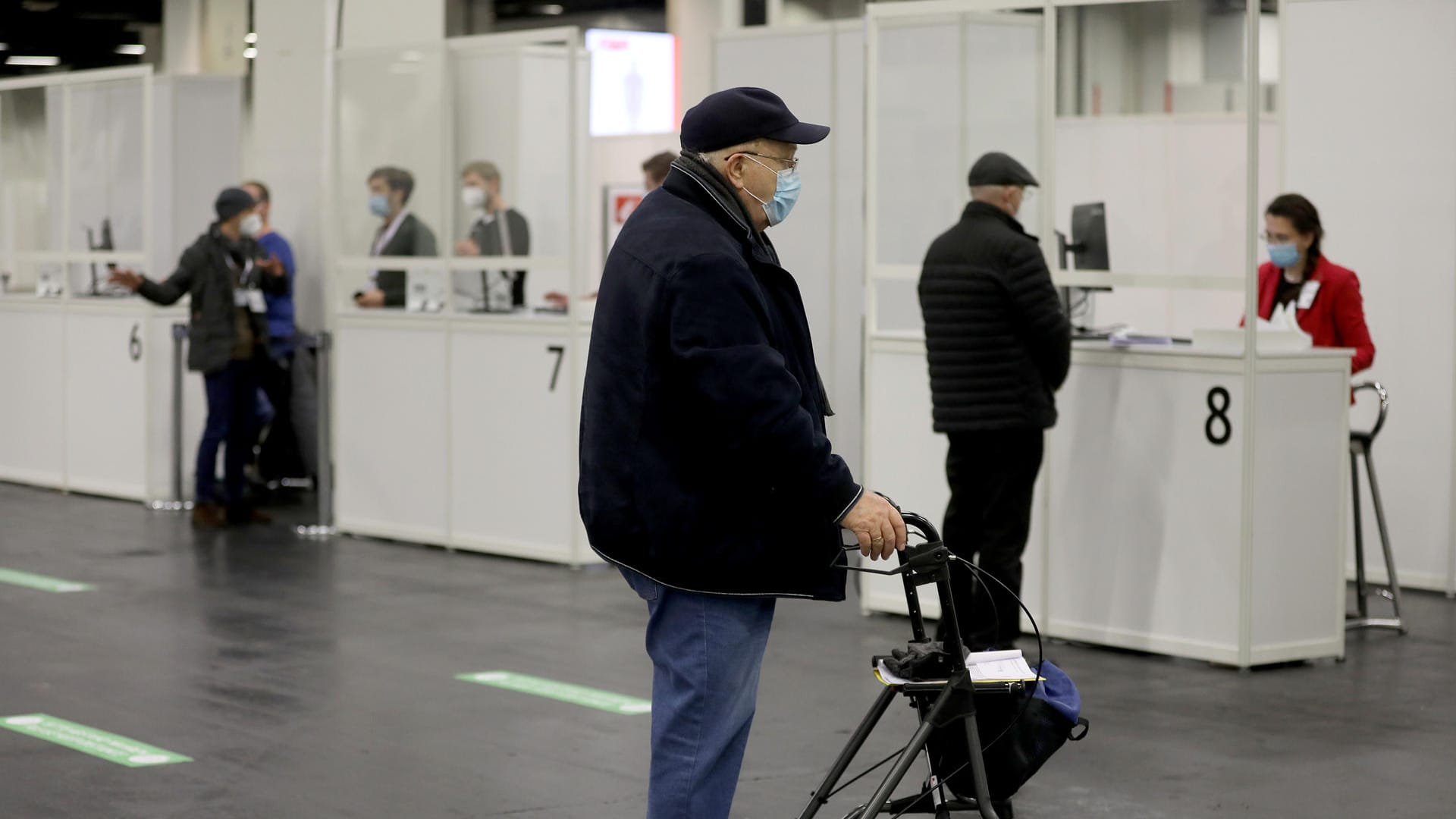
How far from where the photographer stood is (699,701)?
3557mm

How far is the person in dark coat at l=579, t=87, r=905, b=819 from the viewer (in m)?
3.45

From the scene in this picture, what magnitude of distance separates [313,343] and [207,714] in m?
5.85

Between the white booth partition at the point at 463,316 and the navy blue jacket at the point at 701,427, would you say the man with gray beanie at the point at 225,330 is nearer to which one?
the white booth partition at the point at 463,316

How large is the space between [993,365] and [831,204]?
4170mm

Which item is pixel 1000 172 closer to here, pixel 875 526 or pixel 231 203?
pixel 875 526

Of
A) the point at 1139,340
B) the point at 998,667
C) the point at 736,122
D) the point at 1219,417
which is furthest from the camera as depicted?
the point at 1139,340

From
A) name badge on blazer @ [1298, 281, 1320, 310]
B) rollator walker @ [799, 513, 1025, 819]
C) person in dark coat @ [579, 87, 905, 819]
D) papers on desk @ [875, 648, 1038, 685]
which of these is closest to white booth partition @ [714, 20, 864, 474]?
name badge on blazer @ [1298, 281, 1320, 310]

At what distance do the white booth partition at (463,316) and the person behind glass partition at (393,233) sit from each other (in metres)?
0.05

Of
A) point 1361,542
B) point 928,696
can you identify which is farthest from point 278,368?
point 928,696

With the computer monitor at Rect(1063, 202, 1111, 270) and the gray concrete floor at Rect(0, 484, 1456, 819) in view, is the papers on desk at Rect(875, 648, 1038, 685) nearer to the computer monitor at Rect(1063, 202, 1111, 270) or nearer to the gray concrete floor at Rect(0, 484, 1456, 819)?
the gray concrete floor at Rect(0, 484, 1456, 819)

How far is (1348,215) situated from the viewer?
30.0 ft

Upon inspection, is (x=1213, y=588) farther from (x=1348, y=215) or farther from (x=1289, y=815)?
(x=1348, y=215)

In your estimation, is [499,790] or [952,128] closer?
[499,790]

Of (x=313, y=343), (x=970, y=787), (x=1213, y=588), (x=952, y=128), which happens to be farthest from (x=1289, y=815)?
(x=313, y=343)
